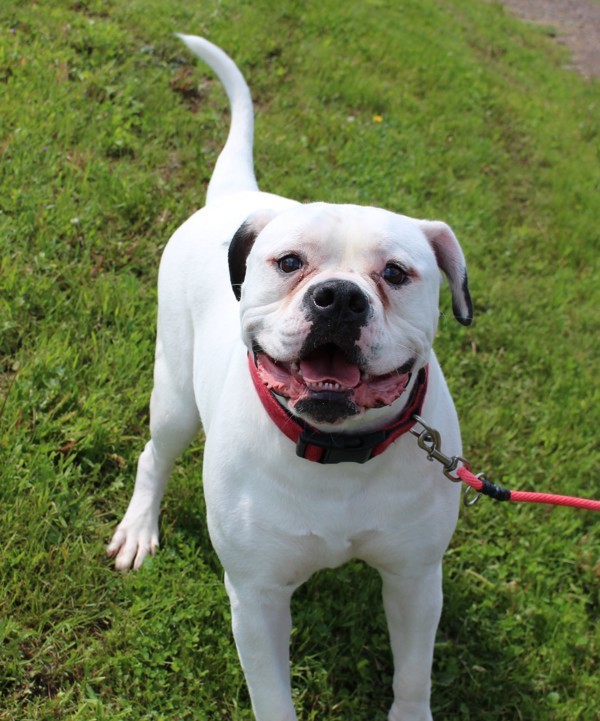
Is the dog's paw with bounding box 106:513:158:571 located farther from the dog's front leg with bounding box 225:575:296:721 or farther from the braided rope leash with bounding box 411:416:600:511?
the braided rope leash with bounding box 411:416:600:511

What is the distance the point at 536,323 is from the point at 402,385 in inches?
124

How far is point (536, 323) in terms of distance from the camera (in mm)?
5055

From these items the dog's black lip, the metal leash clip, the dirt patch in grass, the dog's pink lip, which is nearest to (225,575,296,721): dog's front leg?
the metal leash clip

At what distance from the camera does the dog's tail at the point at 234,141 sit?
354 centimetres

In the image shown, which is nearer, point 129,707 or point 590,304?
point 129,707

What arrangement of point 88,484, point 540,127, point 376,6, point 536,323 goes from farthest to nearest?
point 376,6 → point 540,127 → point 536,323 → point 88,484

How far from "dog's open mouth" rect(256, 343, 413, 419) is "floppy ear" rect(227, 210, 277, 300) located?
48 cm

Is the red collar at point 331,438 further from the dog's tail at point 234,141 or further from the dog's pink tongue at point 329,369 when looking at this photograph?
the dog's tail at point 234,141

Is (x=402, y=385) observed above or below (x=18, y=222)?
above

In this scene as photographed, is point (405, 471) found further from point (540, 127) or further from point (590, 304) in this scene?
point (540, 127)

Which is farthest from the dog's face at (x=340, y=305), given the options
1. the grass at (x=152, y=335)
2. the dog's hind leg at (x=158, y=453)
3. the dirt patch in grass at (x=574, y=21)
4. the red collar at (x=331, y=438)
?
the dirt patch in grass at (x=574, y=21)

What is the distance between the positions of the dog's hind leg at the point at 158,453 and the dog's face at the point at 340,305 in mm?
963

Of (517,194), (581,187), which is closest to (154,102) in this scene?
(517,194)

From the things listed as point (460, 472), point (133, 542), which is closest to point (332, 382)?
point (460, 472)
